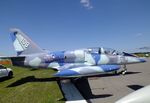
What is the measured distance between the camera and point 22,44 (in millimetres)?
17234

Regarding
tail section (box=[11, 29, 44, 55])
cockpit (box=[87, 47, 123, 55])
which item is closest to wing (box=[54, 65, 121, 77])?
cockpit (box=[87, 47, 123, 55])

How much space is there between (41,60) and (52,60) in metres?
0.96

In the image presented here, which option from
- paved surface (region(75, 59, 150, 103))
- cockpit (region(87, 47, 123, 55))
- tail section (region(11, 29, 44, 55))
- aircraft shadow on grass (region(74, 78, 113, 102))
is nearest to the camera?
paved surface (region(75, 59, 150, 103))

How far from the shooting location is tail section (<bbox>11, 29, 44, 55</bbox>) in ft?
56.3

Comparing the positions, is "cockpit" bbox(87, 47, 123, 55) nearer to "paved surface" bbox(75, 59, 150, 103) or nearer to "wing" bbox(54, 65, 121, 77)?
"paved surface" bbox(75, 59, 150, 103)

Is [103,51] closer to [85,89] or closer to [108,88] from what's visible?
[108,88]

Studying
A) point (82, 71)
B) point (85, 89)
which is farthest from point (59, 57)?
point (85, 89)

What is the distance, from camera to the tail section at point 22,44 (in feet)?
56.3

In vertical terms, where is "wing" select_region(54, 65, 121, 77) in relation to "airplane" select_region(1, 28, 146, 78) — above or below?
below

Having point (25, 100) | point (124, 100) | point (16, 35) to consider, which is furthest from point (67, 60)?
point (124, 100)

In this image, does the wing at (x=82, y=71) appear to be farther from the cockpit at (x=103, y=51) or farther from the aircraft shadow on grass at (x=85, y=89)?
the cockpit at (x=103, y=51)

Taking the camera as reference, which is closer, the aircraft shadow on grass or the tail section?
the aircraft shadow on grass

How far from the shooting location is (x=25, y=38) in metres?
17.3

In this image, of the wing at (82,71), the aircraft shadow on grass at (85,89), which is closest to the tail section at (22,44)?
the aircraft shadow on grass at (85,89)
